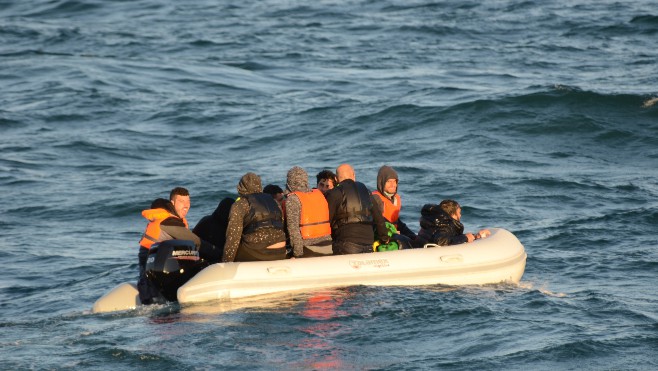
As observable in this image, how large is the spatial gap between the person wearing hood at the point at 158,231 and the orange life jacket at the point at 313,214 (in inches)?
41.9

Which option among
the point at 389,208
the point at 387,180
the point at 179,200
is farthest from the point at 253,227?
the point at 389,208

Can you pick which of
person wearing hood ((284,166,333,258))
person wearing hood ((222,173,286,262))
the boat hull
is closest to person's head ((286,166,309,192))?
person wearing hood ((284,166,333,258))

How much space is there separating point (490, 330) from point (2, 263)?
23.4 feet

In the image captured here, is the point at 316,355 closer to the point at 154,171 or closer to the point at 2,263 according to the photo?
the point at 2,263

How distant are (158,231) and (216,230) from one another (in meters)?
0.83

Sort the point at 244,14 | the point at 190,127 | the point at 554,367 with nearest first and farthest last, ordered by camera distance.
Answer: the point at 554,367, the point at 190,127, the point at 244,14

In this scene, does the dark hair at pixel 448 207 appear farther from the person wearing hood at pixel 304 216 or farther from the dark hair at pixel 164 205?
the dark hair at pixel 164 205

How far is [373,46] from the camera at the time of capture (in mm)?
27594

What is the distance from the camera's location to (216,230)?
419 inches

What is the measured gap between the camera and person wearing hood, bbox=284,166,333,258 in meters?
10.1

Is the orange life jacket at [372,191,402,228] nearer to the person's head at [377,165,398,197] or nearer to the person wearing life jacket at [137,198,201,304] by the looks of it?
the person's head at [377,165,398,197]

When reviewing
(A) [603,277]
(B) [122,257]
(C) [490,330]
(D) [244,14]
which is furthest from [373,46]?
(C) [490,330]

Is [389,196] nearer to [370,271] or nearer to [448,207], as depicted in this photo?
[448,207]

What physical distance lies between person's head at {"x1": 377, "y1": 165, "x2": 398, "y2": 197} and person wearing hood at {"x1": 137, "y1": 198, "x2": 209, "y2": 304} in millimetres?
2152
